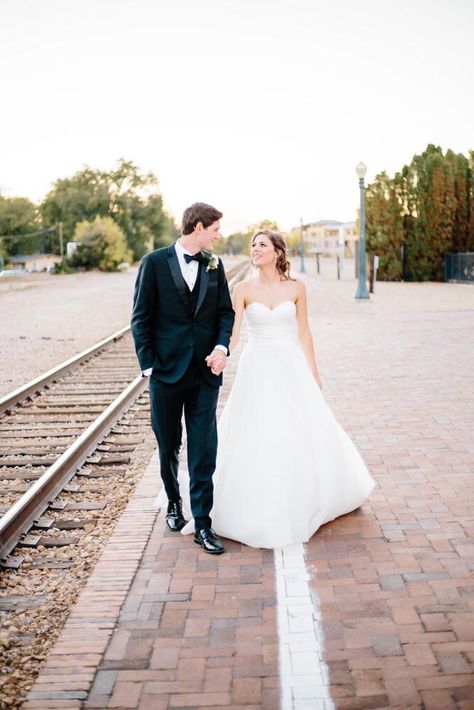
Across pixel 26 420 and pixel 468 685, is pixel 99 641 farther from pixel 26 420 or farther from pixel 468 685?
pixel 26 420

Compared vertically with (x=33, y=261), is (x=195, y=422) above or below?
below

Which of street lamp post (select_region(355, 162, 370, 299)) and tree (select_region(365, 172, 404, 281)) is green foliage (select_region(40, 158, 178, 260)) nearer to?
tree (select_region(365, 172, 404, 281))

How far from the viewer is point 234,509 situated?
14.6ft

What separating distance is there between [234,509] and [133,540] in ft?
2.14

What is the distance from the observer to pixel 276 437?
4477 mm

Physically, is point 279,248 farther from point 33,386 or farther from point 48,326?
point 48,326

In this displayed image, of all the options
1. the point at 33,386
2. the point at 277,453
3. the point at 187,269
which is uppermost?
the point at 187,269

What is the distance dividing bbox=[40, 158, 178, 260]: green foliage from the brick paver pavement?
87620 mm

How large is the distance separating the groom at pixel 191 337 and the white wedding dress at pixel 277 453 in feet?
0.64

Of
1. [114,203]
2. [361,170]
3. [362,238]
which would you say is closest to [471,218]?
A: [362,238]

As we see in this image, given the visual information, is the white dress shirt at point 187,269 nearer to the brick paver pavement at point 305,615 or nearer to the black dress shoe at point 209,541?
the black dress shoe at point 209,541

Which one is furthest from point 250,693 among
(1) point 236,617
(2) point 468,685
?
(2) point 468,685

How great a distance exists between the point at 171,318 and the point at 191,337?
6.2 inches

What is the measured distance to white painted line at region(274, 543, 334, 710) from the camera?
2.88 metres
